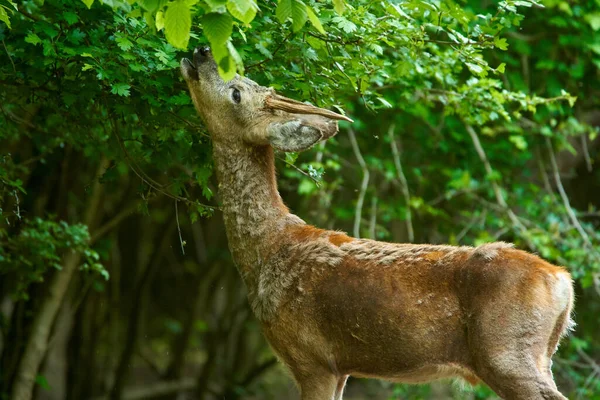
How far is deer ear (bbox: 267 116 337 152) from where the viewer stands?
213 inches

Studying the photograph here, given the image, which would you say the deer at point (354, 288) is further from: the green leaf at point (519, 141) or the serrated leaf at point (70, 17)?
the green leaf at point (519, 141)

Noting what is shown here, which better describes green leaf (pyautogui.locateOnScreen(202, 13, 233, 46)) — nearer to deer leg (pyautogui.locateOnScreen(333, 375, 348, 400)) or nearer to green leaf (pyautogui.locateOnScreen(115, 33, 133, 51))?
green leaf (pyautogui.locateOnScreen(115, 33, 133, 51))

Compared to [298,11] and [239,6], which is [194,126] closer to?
[298,11]

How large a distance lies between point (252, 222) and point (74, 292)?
7.12 metres

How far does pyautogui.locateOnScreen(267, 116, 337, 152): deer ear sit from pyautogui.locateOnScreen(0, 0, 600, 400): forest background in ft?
1.83

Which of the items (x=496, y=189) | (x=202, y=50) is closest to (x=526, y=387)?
(x=202, y=50)

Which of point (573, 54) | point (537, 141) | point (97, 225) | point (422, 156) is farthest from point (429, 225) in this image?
point (97, 225)

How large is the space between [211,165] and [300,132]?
1.06 meters

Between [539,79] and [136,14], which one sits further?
[539,79]

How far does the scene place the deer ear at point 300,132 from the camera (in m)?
5.42

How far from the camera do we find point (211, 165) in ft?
20.7

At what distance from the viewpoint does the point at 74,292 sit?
12.2m

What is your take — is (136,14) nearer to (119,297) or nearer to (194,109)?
(194,109)

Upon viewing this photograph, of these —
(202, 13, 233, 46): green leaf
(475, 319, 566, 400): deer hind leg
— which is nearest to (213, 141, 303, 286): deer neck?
(475, 319, 566, 400): deer hind leg
